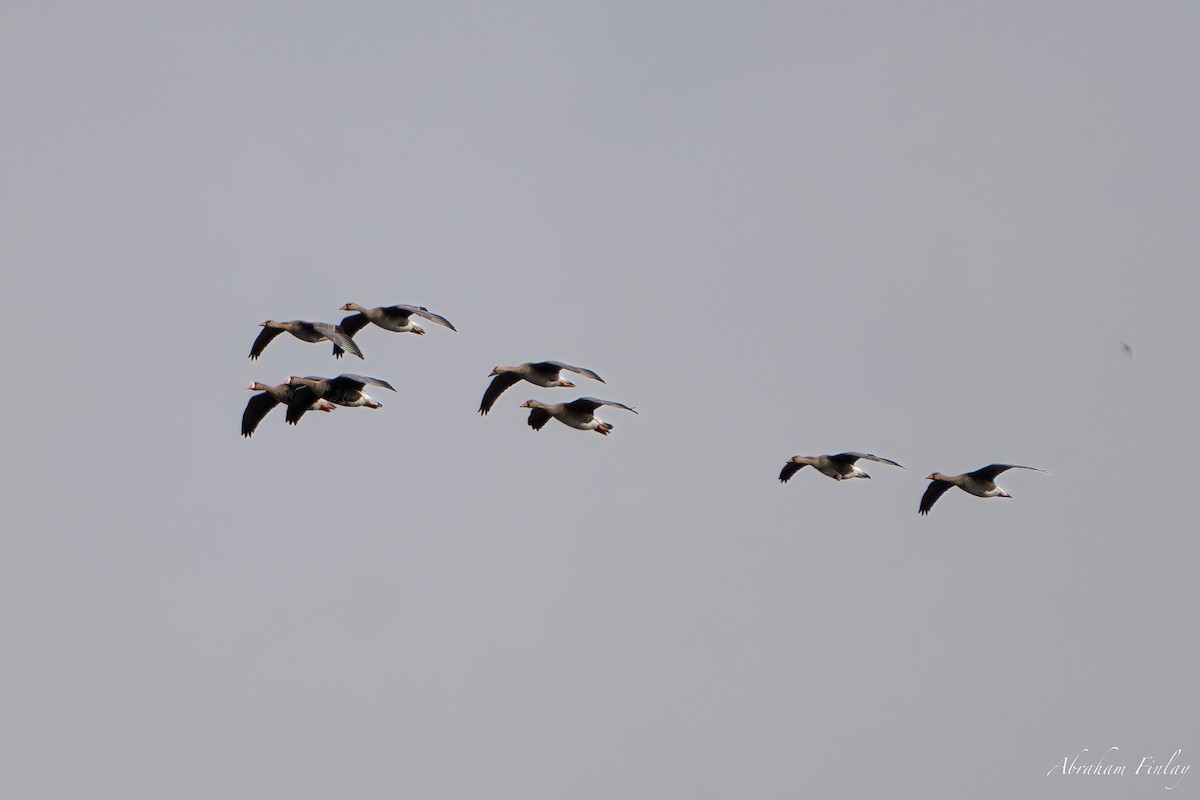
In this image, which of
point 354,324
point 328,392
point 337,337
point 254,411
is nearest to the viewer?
point 337,337

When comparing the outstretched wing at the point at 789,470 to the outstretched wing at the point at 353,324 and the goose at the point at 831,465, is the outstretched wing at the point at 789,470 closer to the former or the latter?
the goose at the point at 831,465

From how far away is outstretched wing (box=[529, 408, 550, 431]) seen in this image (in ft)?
114

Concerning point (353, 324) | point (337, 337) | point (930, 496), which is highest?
point (353, 324)

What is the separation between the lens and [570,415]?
3425 cm

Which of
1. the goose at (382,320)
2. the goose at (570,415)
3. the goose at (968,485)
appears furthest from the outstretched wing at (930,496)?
the goose at (382,320)

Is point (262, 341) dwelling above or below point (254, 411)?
above

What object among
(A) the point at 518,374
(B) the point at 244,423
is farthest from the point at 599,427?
(B) the point at 244,423

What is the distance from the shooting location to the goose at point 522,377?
33.6 m

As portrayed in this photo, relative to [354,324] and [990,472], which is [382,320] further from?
[990,472]

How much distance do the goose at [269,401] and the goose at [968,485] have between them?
47.0 feet

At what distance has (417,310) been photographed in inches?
1254

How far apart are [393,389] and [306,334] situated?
341cm

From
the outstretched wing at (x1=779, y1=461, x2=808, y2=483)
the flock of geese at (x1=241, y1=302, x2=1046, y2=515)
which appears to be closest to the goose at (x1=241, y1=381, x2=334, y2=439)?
the flock of geese at (x1=241, y1=302, x2=1046, y2=515)

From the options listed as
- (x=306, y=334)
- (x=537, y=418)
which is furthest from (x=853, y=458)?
(x=306, y=334)
